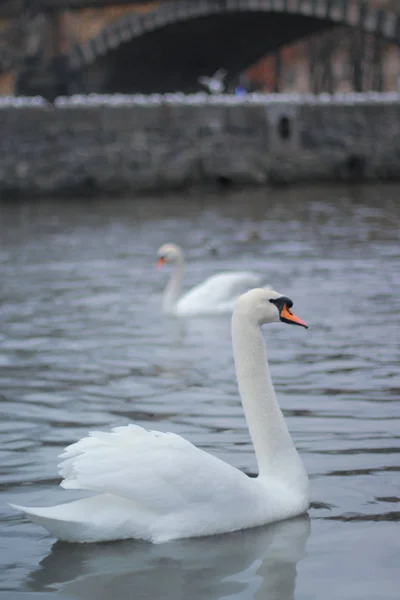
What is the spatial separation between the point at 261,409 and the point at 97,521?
0.84 m

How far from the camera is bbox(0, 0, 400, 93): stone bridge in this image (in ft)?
117

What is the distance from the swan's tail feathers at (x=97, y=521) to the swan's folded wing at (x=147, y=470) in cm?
7

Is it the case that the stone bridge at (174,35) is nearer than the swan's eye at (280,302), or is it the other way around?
the swan's eye at (280,302)

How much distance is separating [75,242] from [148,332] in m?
7.27

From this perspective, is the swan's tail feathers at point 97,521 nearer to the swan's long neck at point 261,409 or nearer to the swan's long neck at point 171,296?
the swan's long neck at point 261,409

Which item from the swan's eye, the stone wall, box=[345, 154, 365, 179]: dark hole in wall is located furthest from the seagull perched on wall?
the swan's eye

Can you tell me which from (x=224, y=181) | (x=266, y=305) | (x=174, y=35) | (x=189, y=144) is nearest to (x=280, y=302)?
(x=266, y=305)

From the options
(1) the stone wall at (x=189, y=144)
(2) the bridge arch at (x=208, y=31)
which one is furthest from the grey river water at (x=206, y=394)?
(2) the bridge arch at (x=208, y=31)

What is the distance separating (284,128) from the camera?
2759cm

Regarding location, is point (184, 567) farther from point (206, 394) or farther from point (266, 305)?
point (206, 394)

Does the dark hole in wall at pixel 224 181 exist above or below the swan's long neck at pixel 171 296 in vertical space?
below

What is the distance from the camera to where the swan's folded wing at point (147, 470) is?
4.86 m

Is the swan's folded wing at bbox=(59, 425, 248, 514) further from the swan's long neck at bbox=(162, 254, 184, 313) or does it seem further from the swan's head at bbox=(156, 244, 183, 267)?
the swan's head at bbox=(156, 244, 183, 267)

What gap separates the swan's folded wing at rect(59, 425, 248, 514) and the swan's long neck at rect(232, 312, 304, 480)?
0.29 m
